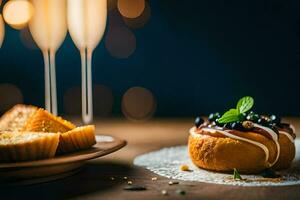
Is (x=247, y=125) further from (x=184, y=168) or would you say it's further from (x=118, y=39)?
(x=118, y=39)

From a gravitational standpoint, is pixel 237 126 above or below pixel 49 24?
below

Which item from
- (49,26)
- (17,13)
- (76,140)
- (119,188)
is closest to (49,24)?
(49,26)

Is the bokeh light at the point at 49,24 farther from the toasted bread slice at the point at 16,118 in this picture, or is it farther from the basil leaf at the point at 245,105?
the basil leaf at the point at 245,105

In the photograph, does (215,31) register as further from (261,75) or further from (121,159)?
(121,159)

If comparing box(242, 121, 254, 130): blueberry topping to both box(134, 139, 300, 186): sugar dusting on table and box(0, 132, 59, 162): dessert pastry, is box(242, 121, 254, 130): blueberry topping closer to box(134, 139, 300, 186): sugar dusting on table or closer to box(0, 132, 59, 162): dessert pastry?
box(134, 139, 300, 186): sugar dusting on table

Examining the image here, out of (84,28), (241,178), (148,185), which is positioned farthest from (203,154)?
(84,28)
